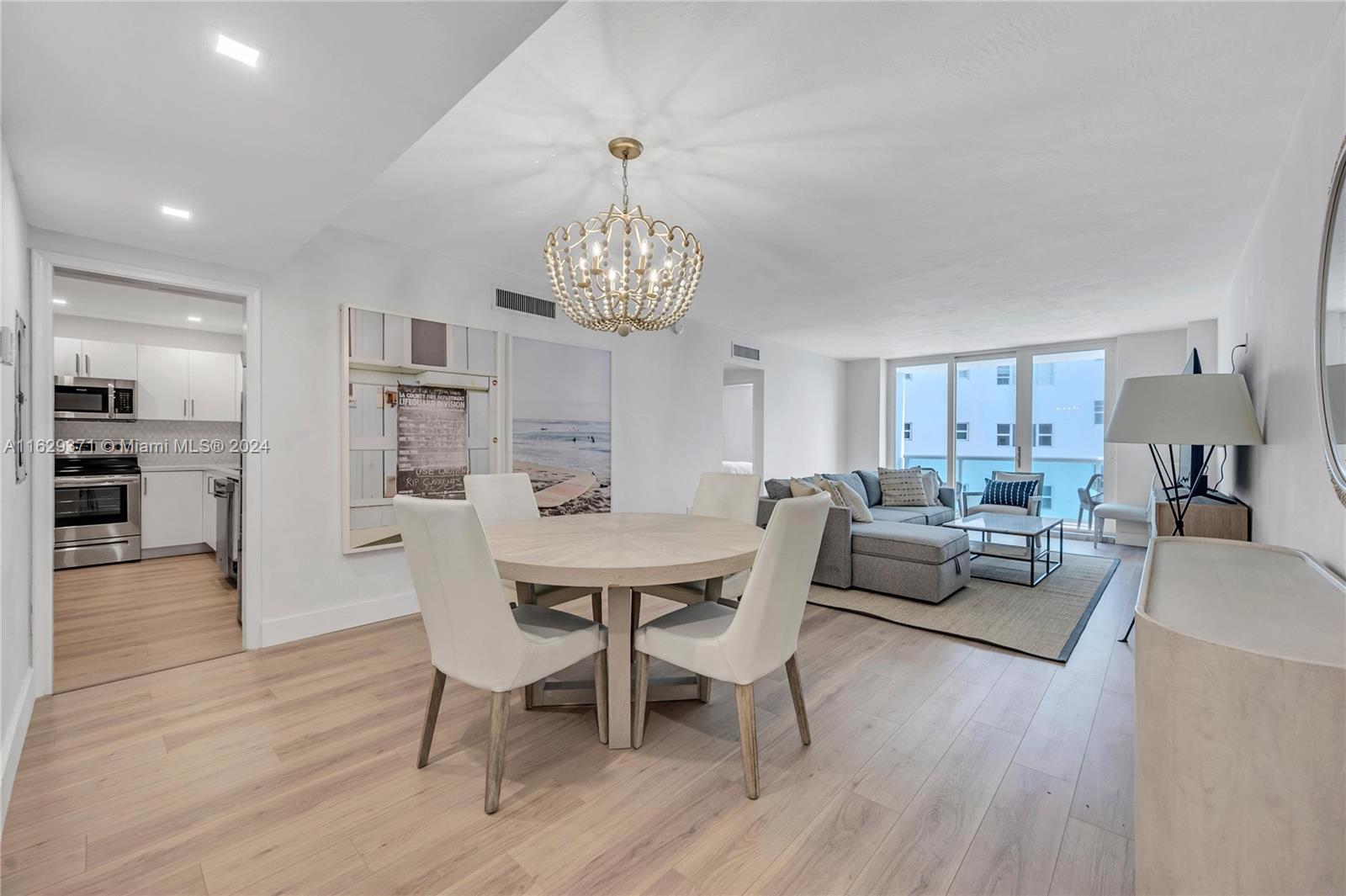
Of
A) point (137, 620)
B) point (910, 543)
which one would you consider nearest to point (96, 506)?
point (137, 620)

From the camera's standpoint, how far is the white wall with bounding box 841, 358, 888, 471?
26.7ft

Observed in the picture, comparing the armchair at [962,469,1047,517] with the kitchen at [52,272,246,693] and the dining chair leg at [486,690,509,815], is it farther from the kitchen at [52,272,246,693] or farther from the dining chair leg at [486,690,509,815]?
the kitchen at [52,272,246,693]

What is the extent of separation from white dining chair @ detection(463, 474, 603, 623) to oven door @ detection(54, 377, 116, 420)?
4.58 m

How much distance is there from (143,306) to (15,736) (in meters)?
4.45

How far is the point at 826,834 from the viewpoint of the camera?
1618mm

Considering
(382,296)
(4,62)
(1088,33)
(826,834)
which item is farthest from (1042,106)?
(382,296)

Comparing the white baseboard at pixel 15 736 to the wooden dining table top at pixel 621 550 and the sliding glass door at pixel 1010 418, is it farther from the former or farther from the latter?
the sliding glass door at pixel 1010 418

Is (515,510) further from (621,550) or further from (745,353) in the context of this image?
(745,353)

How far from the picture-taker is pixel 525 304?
4.21m

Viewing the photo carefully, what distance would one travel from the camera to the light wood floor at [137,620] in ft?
9.43

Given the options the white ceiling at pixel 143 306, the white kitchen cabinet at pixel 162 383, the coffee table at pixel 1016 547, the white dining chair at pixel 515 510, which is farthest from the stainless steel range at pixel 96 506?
the coffee table at pixel 1016 547

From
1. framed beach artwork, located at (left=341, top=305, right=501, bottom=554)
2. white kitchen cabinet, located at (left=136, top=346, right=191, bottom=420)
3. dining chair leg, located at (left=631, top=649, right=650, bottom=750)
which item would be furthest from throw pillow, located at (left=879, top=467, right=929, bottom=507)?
white kitchen cabinet, located at (left=136, top=346, right=191, bottom=420)

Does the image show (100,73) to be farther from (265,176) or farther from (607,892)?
(607,892)

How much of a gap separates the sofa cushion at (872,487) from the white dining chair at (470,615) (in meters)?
5.04
